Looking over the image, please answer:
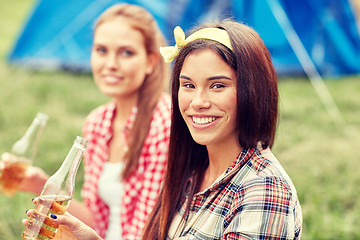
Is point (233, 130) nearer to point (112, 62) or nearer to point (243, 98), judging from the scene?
point (243, 98)

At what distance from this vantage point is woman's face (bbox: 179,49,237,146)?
61.7 inches

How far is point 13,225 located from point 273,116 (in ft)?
6.76

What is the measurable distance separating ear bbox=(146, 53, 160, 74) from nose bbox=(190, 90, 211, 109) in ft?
3.39

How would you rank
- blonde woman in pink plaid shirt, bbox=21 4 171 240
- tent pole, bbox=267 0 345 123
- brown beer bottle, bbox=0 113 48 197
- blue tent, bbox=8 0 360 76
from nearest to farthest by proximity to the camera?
1. brown beer bottle, bbox=0 113 48 197
2. blonde woman in pink plaid shirt, bbox=21 4 171 240
3. tent pole, bbox=267 0 345 123
4. blue tent, bbox=8 0 360 76

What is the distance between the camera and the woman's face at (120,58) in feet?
8.24

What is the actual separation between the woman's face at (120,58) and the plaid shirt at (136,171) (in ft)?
0.49

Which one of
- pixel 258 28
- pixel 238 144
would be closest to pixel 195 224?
pixel 238 144

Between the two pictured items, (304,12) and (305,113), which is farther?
(304,12)

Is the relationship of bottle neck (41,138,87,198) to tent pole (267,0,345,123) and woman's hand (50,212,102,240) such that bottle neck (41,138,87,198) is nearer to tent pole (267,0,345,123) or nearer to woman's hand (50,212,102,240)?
woman's hand (50,212,102,240)

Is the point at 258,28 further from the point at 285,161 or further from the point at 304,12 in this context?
the point at 285,161

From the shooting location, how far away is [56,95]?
17.8 feet

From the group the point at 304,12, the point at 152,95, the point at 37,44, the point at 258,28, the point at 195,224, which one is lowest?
the point at 195,224

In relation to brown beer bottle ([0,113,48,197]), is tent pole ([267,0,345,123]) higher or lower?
higher

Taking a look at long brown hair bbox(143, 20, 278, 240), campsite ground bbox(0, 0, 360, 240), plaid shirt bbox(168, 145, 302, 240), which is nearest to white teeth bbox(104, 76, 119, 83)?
long brown hair bbox(143, 20, 278, 240)
